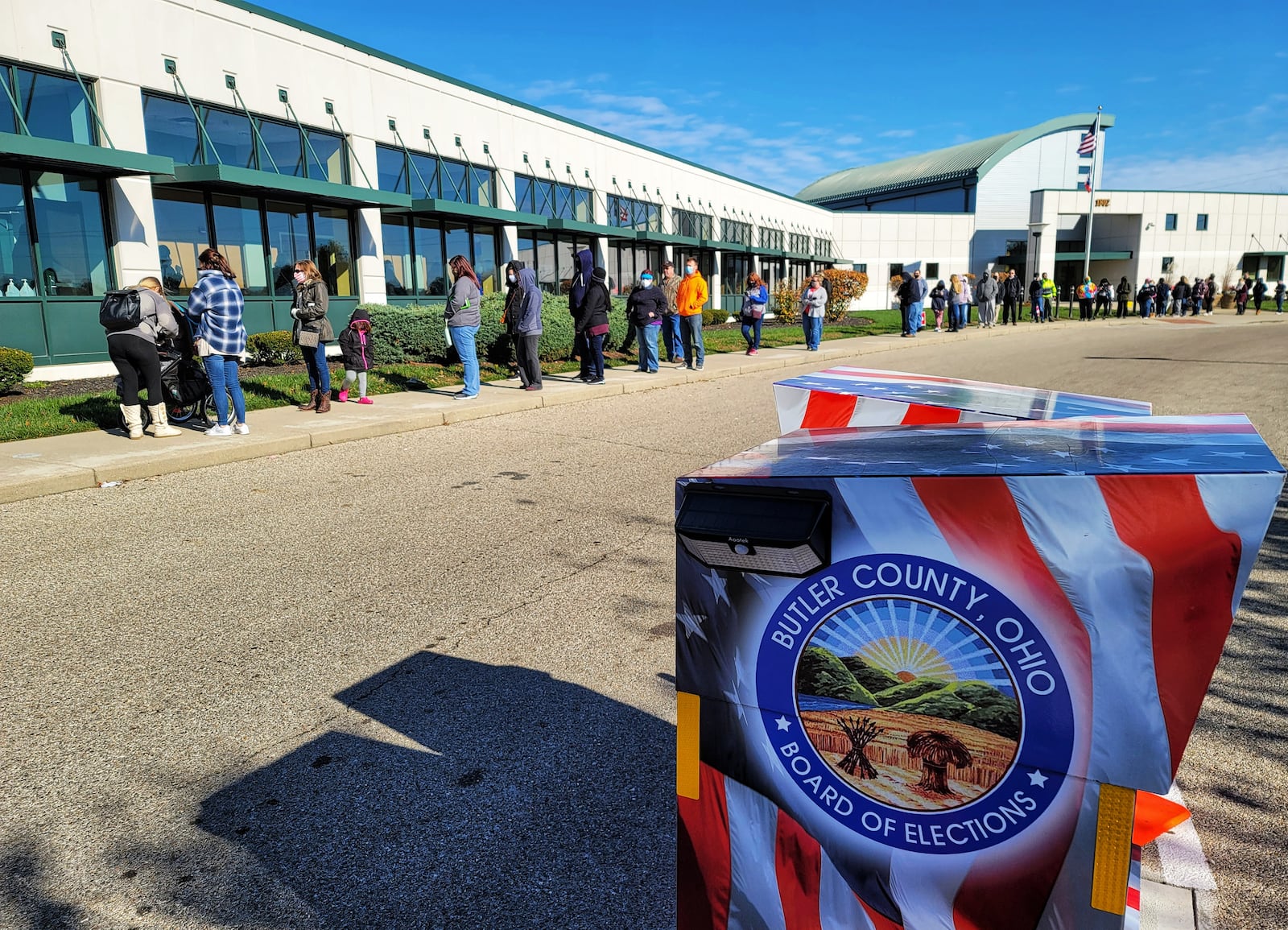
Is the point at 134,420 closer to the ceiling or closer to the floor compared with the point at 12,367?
closer to the floor

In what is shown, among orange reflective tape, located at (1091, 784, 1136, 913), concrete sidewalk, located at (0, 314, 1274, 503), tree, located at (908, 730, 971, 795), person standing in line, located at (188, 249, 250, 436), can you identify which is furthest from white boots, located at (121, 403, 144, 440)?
orange reflective tape, located at (1091, 784, 1136, 913)

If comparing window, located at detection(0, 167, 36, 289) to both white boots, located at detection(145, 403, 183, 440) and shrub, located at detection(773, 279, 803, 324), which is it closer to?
white boots, located at detection(145, 403, 183, 440)

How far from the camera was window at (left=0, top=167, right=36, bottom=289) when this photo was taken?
45.2ft

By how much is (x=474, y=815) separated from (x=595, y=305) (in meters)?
11.5

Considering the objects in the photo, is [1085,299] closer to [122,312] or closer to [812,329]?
[812,329]

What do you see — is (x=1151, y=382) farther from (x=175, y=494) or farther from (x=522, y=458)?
(x=175, y=494)

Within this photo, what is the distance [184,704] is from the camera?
3.46 meters

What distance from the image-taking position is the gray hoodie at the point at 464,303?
38.1 ft

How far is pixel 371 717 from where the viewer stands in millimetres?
3334

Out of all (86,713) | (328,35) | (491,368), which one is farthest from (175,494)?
(328,35)

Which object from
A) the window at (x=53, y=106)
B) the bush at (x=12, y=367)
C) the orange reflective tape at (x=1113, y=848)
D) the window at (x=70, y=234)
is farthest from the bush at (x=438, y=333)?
the orange reflective tape at (x=1113, y=848)

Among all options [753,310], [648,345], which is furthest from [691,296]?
[753,310]

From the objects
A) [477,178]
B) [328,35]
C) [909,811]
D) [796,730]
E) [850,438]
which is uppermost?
[328,35]

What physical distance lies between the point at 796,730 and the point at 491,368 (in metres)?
14.7
